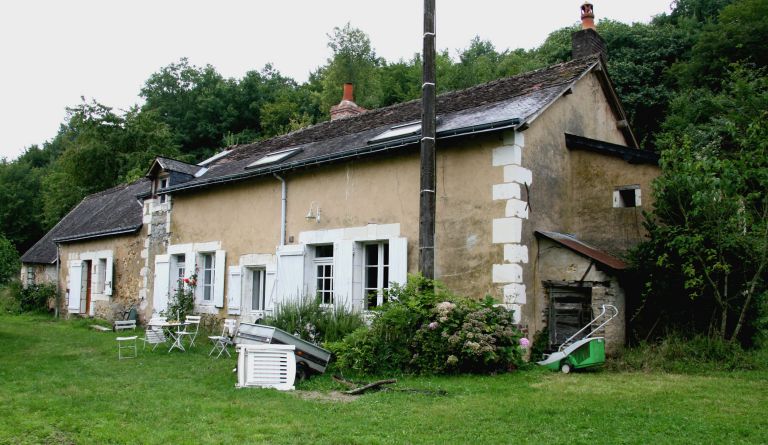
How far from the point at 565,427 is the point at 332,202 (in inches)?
282

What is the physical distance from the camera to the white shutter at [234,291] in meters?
13.2

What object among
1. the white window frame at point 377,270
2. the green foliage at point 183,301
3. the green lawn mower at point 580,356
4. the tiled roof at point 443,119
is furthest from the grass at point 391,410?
the green foliage at point 183,301

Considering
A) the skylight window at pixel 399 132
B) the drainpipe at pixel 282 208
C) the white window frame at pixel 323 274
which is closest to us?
the skylight window at pixel 399 132

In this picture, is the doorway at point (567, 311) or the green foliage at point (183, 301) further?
the green foliage at point (183, 301)

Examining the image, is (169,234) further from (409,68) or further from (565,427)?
(409,68)

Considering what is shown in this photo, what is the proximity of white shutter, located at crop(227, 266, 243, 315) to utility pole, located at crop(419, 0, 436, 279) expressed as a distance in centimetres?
556

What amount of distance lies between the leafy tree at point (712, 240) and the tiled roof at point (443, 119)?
247 centimetres

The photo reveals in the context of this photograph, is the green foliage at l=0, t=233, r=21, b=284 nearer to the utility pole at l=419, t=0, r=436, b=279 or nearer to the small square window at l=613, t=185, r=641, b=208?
the utility pole at l=419, t=0, r=436, b=279

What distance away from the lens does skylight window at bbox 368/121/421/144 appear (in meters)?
11.1

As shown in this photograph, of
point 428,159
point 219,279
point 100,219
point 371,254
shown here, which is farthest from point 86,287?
point 428,159

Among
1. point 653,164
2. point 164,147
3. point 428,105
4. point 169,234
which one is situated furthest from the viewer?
point 164,147

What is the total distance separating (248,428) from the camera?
5625mm

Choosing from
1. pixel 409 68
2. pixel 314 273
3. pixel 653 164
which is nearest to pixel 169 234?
pixel 314 273

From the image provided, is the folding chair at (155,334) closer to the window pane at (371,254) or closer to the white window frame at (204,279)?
the white window frame at (204,279)
